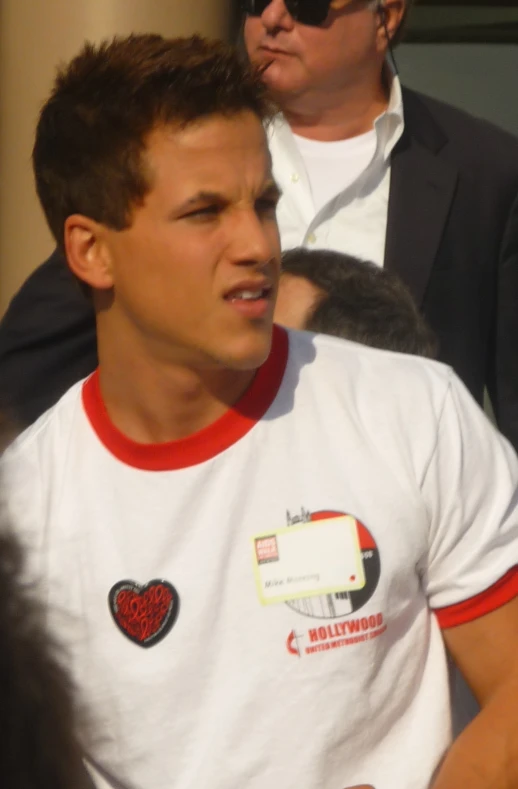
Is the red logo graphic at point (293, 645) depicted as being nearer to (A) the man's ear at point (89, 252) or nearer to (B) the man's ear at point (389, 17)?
(A) the man's ear at point (89, 252)

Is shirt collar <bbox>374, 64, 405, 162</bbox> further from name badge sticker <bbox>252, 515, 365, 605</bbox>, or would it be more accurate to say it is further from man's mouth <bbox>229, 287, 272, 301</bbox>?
name badge sticker <bbox>252, 515, 365, 605</bbox>

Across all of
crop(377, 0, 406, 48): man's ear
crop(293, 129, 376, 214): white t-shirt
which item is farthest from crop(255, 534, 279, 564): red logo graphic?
crop(377, 0, 406, 48): man's ear

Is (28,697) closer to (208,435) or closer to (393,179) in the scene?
(208,435)

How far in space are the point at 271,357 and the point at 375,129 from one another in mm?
1334

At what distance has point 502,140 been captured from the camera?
318 cm

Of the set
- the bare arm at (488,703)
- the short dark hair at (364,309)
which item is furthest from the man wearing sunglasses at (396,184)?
the bare arm at (488,703)

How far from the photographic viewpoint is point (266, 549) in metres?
1.82

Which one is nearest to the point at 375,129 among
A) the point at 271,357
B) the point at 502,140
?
the point at 502,140

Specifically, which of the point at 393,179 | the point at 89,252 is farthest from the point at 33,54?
the point at 89,252

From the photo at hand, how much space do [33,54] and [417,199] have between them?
145 cm

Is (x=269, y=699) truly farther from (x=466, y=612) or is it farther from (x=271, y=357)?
(x=271, y=357)

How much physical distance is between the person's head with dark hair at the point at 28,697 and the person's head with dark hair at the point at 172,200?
2.32 ft

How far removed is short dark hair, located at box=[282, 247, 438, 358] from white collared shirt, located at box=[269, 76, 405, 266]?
2.06 feet

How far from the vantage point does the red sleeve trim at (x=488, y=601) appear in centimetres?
183
